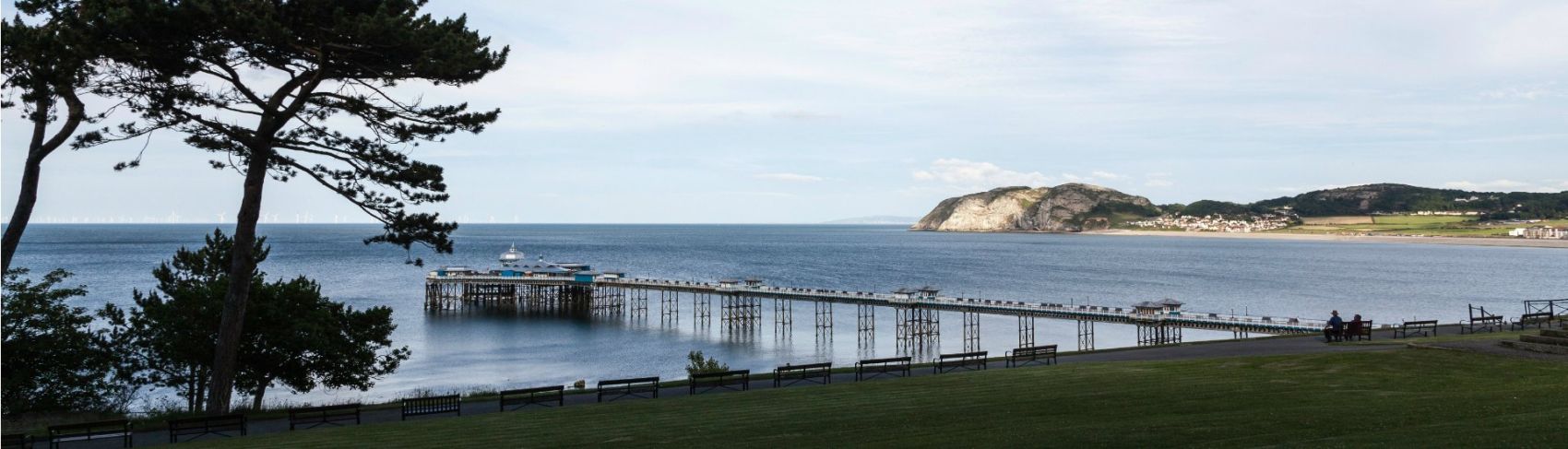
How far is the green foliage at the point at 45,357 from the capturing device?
77.8ft

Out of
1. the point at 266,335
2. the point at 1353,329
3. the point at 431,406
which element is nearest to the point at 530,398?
the point at 431,406

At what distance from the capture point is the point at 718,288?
72.9m

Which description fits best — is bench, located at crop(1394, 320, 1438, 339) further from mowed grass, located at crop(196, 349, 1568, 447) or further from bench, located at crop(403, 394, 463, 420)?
bench, located at crop(403, 394, 463, 420)

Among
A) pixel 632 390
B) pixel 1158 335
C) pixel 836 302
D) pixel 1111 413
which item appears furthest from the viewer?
pixel 836 302

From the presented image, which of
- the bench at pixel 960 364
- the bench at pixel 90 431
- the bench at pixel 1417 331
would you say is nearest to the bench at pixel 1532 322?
the bench at pixel 1417 331

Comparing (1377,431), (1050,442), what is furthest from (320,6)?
(1377,431)

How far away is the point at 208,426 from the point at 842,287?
85905 mm

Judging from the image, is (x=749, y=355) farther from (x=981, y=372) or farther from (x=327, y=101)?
(x=327, y=101)

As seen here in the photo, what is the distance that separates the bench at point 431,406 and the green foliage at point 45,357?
10473mm

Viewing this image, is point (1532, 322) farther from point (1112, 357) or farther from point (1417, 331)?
point (1112, 357)

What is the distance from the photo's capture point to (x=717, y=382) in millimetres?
25188

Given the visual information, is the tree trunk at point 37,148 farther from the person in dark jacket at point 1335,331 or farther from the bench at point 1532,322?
the bench at point 1532,322

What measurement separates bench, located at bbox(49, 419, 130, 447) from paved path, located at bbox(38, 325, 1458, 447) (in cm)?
21

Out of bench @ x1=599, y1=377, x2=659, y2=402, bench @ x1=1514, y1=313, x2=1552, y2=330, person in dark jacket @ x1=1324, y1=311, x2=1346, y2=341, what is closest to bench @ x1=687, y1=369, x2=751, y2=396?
bench @ x1=599, y1=377, x2=659, y2=402
